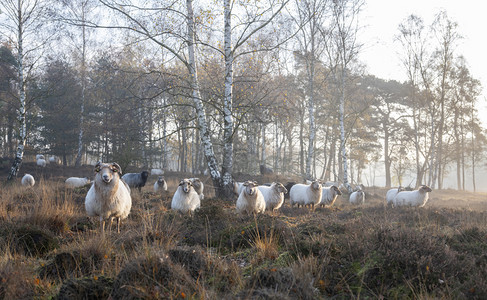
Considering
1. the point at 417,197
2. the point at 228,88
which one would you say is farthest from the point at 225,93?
the point at 417,197

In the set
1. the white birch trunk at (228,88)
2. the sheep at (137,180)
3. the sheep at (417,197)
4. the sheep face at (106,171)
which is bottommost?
the sheep at (417,197)

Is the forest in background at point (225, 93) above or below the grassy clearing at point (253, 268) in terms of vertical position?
above

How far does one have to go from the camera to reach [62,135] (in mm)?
33281

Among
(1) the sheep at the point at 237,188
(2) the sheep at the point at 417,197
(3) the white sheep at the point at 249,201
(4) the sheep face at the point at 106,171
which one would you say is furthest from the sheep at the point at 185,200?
(2) the sheep at the point at 417,197

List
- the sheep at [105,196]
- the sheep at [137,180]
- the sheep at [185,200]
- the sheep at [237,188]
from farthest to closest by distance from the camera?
the sheep at [137,180] → the sheep at [237,188] → the sheep at [185,200] → the sheep at [105,196]

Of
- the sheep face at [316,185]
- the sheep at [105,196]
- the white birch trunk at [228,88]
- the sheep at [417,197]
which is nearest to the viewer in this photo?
the sheep at [105,196]

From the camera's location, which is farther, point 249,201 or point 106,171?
point 249,201

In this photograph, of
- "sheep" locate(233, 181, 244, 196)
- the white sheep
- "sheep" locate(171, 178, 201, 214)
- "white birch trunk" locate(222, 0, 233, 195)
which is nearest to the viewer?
the white sheep

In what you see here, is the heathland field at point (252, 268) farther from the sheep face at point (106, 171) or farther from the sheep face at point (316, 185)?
the sheep face at point (316, 185)

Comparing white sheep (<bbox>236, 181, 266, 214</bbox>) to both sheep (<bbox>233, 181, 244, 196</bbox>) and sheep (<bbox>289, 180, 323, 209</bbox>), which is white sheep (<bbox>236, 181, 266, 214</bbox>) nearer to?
sheep (<bbox>289, 180, 323, 209</bbox>)

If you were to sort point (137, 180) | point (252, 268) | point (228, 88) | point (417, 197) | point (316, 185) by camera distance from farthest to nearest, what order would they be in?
point (137, 180) < point (417, 197) < point (316, 185) < point (228, 88) < point (252, 268)

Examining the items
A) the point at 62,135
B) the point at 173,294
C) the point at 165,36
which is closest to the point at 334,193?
the point at 165,36

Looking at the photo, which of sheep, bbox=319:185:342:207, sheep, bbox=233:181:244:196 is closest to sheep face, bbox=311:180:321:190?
sheep, bbox=319:185:342:207

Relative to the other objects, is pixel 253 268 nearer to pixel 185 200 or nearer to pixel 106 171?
pixel 106 171
